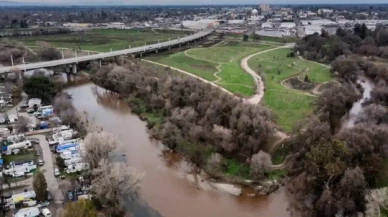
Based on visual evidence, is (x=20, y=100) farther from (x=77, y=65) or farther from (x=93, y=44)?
(x=93, y=44)

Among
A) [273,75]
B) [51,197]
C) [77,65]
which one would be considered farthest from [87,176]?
[77,65]

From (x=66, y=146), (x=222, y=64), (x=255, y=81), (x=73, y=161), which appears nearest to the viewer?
(x=73, y=161)

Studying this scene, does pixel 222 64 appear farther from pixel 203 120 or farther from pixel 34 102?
pixel 34 102

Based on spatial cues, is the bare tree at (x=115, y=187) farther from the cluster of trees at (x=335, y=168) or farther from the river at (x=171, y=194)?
the cluster of trees at (x=335, y=168)

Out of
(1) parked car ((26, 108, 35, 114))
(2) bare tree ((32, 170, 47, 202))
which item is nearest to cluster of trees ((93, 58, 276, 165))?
(1) parked car ((26, 108, 35, 114))

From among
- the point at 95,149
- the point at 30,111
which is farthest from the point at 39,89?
→ the point at 95,149
